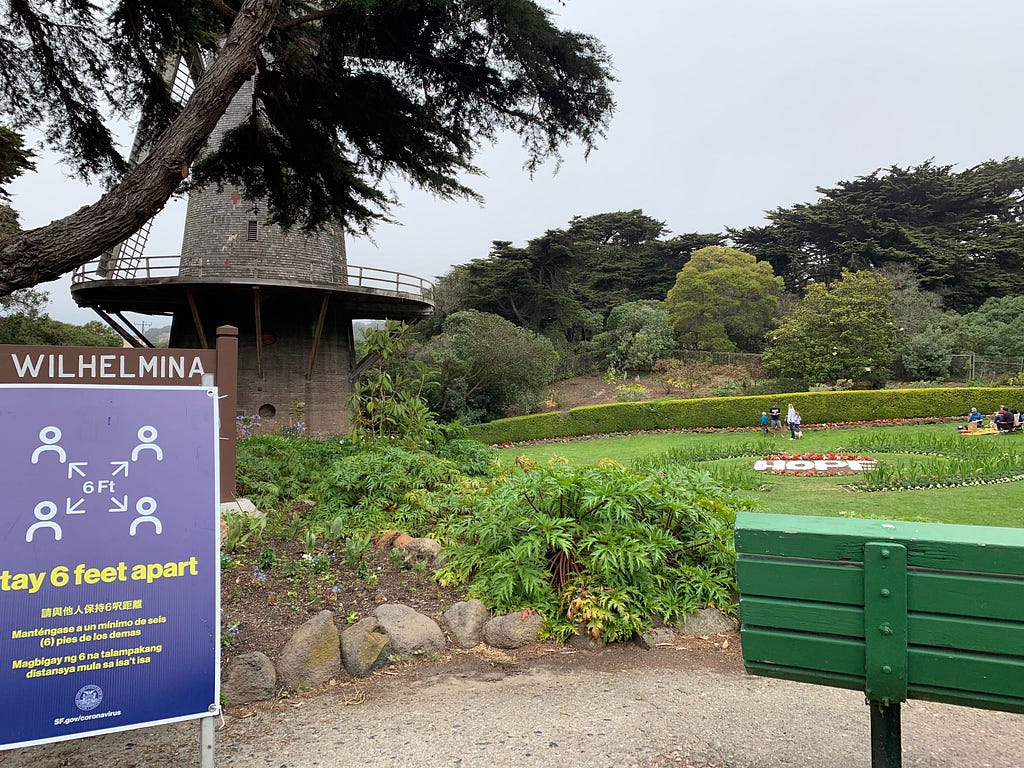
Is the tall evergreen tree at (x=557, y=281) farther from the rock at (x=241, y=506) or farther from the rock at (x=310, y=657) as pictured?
the rock at (x=310, y=657)

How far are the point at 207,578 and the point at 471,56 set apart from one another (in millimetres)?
6475

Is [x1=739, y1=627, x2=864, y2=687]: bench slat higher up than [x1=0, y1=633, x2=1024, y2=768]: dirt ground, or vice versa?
[x1=739, y1=627, x2=864, y2=687]: bench slat

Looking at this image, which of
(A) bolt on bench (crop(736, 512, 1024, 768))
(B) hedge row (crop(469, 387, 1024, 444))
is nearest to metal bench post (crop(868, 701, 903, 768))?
(A) bolt on bench (crop(736, 512, 1024, 768))

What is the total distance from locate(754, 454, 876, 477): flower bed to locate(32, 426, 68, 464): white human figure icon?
10.6 m

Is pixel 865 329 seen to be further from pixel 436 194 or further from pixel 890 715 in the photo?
pixel 890 715

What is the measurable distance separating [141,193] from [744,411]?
1964 centimetres

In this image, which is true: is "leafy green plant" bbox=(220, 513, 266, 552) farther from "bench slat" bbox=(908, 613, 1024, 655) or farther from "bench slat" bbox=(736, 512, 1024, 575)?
"bench slat" bbox=(908, 613, 1024, 655)

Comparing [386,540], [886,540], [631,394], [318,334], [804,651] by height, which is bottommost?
[386,540]

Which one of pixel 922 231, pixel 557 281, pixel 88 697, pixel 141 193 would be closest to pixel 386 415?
pixel 141 193

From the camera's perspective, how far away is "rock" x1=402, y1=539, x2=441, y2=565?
4.62 m

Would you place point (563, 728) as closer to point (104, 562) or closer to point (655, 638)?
point (655, 638)

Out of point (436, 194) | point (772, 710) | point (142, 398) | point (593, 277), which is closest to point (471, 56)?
point (436, 194)

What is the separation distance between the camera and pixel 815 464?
11680 mm

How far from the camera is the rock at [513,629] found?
366 centimetres
